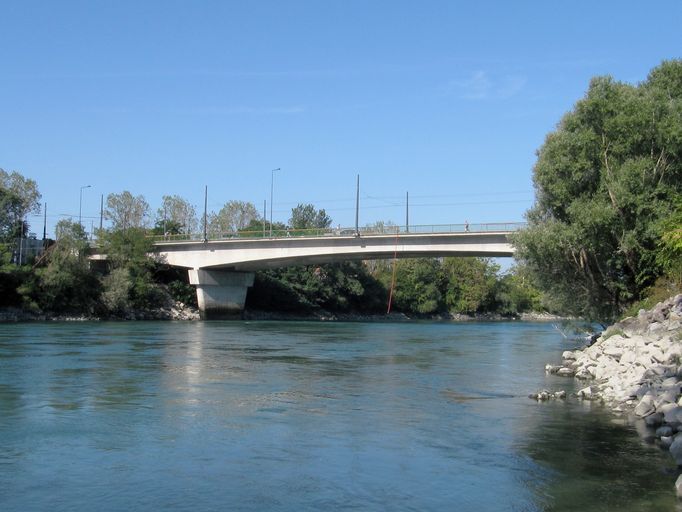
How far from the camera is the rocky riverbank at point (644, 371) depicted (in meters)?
13.9

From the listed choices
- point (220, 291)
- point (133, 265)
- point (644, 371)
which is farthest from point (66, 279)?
point (644, 371)

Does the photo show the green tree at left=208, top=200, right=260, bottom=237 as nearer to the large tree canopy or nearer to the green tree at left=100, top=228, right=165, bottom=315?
the green tree at left=100, top=228, right=165, bottom=315

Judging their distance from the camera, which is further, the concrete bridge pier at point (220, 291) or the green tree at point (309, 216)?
the green tree at point (309, 216)

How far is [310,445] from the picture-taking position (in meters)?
12.9

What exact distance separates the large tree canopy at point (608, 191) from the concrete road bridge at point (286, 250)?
21.4 metres

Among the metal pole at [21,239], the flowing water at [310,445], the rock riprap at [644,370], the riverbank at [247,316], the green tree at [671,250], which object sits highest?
the metal pole at [21,239]

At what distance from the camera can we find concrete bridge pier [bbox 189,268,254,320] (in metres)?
79.7

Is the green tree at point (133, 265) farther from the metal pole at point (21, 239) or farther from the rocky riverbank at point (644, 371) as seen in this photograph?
the rocky riverbank at point (644, 371)

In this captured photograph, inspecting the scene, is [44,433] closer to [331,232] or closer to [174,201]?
[331,232]

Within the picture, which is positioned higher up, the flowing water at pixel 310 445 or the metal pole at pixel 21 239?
the metal pole at pixel 21 239

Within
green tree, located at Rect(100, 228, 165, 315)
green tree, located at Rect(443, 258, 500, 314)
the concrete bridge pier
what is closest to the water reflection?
green tree, located at Rect(100, 228, 165, 315)

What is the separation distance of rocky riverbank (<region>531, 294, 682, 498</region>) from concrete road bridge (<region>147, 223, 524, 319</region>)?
97.3 feet

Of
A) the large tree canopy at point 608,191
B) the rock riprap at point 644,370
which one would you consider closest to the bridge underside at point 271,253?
the large tree canopy at point 608,191

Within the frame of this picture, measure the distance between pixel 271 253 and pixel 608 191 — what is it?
157ft
